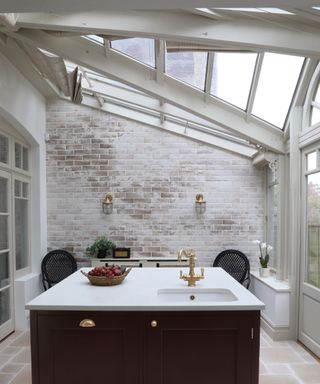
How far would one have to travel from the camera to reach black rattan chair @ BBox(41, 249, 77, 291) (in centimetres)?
488

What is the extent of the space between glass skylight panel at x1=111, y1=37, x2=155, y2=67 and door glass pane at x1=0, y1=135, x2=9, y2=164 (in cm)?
190

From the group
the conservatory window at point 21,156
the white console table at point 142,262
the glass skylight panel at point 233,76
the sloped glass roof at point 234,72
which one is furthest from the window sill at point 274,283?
the conservatory window at point 21,156

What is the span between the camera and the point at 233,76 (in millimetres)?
3635

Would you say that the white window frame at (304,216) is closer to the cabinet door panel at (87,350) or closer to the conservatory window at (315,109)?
the conservatory window at (315,109)

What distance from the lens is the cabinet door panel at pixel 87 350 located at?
2006 millimetres

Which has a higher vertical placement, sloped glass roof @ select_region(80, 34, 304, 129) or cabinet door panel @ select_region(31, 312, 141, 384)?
sloped glass roof @ select_region(80, 34, 304, 129)

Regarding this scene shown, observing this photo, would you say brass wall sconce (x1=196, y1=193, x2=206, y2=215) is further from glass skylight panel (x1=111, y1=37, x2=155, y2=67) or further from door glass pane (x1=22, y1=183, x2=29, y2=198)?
door glass pane (x1=22, y1=183, x2=29, y2=198)

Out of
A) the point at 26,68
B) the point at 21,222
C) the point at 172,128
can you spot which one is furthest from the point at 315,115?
the point at 21,222

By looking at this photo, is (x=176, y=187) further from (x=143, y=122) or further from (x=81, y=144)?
(x=81, y=144)

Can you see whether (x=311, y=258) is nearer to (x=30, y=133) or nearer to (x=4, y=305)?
Answer: (x=4, y=305)

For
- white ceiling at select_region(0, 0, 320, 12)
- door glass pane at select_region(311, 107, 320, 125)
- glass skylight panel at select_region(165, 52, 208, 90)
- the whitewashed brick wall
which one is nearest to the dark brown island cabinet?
white ceiling at select_region(0, 0, 320, 12)

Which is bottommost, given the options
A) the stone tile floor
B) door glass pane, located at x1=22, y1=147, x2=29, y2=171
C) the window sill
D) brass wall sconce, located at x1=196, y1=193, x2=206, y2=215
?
the stone tile floor

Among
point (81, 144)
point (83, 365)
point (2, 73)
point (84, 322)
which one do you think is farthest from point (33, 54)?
point (83, 365)

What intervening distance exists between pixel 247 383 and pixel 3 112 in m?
3.70
